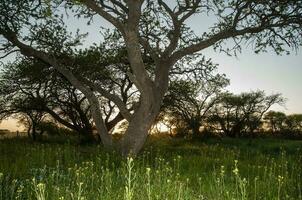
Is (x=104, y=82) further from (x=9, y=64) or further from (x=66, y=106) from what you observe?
(x=9, y=64)

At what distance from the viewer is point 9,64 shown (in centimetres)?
3306

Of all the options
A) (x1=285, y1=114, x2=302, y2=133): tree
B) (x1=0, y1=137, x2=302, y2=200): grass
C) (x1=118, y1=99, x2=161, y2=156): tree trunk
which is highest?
(x1=285, y1=114, x2=302, y2=133): tree

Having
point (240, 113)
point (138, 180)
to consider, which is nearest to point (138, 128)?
point (138, 180)

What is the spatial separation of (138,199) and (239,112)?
45782mm

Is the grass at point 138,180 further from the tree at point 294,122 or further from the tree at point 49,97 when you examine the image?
the tree at point 294,122

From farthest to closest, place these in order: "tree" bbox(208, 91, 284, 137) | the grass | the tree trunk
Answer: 1. "tree" bbox(208, 91, 284, 137)
2. the tree trunk
3. the grass

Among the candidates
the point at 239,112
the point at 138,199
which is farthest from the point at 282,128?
the point at 138,199

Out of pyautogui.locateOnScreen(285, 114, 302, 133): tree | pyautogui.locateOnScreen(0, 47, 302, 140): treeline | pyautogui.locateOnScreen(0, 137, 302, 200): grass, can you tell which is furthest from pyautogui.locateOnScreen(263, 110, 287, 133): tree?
pyautogui.locateOnScreen(0, 137, 302, 200): grass

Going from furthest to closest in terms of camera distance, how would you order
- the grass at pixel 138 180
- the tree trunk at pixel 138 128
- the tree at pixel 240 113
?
the tree at pixel 240 113 → the tree trunk at pixel 138 128 → the grass at pixel 138 180

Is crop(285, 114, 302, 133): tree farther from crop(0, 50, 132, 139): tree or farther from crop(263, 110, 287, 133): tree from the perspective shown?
crop(0, 50, 132, 139): tree

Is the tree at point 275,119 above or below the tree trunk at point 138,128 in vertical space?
above

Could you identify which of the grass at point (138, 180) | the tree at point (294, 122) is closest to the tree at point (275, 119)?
the tree at point (294, 122)

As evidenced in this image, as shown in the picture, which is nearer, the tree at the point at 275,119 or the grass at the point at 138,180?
the grass at the point at 138,180

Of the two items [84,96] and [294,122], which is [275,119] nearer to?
[294,122]
